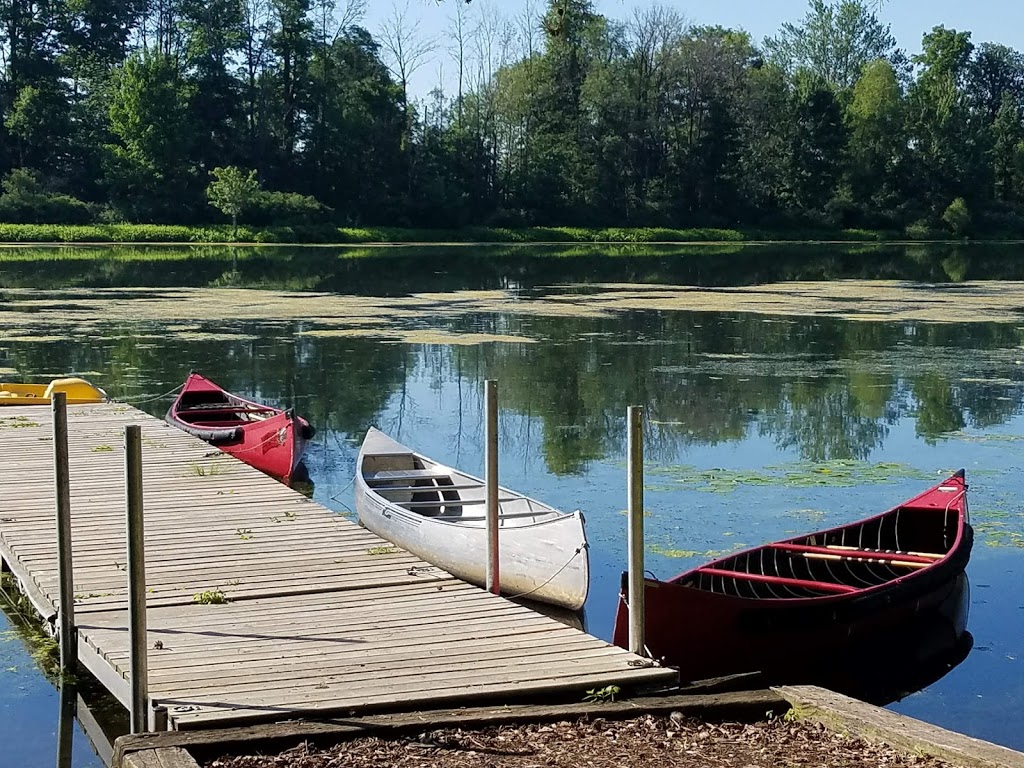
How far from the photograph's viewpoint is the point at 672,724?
18.4 ft

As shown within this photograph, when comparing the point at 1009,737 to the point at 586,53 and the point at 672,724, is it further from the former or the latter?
the point at 586,53

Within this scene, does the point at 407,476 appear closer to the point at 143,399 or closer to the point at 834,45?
the point at 143,399

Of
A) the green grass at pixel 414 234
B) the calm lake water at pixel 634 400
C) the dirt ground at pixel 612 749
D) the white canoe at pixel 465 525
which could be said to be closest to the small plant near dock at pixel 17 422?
the calm lake water at pixel 634 400

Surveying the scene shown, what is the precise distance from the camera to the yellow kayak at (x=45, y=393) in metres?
14.8

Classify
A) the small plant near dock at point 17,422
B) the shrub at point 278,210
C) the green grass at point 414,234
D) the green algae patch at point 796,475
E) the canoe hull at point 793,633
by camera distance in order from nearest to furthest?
the canoe hull at point 793,633 < the green algae patch at point 796,475 < the small plant near dock at point 17,422 < the green grass at point 414,234 < the shrub at point 278,210

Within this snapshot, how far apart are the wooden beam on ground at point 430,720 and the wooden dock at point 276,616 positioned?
20 cm

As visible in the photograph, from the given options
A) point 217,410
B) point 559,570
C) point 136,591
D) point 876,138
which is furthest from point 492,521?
point 876,138

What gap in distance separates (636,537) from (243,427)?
24.3 feet

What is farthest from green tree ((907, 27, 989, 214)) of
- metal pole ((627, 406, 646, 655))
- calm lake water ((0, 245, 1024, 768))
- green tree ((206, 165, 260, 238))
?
metal pole ((627, 406, 646, 655))

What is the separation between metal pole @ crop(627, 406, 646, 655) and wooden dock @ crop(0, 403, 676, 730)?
157mm

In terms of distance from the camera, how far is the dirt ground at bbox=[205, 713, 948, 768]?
16.7 ft

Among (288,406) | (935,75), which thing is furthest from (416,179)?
(288,406)

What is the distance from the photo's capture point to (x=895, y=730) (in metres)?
5.23

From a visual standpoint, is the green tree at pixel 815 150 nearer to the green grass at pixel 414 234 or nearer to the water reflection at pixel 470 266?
the green grass at pixel 414 234
